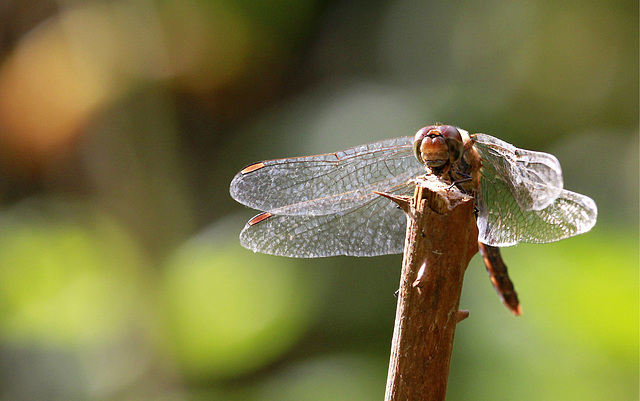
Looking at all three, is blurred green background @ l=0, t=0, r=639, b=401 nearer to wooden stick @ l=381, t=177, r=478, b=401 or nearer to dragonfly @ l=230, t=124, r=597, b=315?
dragonfly @ l=230, t=124, r=597, b=315

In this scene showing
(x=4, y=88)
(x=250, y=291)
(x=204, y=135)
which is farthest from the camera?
(x=204, y=135)

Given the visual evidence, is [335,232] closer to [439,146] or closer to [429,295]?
[439,146]

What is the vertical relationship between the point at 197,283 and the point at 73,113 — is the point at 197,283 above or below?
below

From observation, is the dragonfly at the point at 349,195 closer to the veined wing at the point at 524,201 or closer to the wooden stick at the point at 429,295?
the veined wing at the point at 524,201

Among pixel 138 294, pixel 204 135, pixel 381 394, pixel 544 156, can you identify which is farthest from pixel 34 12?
pixel 544 156

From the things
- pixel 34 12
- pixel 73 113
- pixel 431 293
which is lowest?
pixel 431 293

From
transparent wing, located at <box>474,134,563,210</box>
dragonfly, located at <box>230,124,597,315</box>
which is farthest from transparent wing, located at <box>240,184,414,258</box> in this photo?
transparent wing, located at <box>474,134,563,210</box>

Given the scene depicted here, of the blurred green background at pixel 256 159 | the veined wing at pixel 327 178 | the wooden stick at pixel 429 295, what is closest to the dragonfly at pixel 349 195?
the veined wing at pixel 327 178

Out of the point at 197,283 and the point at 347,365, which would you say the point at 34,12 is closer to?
the point at 197,283
